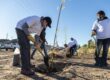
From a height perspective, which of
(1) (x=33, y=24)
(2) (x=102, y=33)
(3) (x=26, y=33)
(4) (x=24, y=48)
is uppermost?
(1) (x=33, y=24)

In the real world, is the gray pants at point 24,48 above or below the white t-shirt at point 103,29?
below

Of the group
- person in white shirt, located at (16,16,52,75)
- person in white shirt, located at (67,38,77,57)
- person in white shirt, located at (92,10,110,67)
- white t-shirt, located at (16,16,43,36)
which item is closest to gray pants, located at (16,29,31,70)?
person in white shirt, located at (16,16,52,75)

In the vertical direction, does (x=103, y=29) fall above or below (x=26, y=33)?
above

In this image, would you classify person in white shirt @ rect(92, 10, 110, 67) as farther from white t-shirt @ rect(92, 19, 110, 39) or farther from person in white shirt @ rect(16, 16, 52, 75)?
person in white shirt @ rect(16, 16, 52, 75)

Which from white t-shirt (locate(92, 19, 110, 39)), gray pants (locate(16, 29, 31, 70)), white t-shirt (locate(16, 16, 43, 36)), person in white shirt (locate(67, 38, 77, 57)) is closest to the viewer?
white t-shirt (locate(16, 16, 43, 36))

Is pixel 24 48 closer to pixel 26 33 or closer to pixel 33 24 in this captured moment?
pixel 26 33

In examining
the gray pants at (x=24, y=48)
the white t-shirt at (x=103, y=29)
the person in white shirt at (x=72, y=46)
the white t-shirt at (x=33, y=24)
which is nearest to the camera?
the white t-shirt at (x=33, y=24)

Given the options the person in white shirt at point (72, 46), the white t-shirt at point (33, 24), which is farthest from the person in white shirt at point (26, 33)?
the person in white shirt at point (72, 46)

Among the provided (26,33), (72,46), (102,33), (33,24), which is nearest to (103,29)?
(102,33)

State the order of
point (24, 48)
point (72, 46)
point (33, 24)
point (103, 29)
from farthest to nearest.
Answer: point (72, 46) → point (103, 29) → point (24, 48) → point (33, 24)

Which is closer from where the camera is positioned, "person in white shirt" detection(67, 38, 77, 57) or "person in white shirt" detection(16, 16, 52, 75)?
"person in white shirt" detection(16, 16, 52, 75)

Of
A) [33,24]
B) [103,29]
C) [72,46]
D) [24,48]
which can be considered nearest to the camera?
[33,24]

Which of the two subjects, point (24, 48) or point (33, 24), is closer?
point (33, 24)

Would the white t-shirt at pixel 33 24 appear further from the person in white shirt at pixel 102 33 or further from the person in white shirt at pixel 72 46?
the person in white shirt at pixel 72 46
